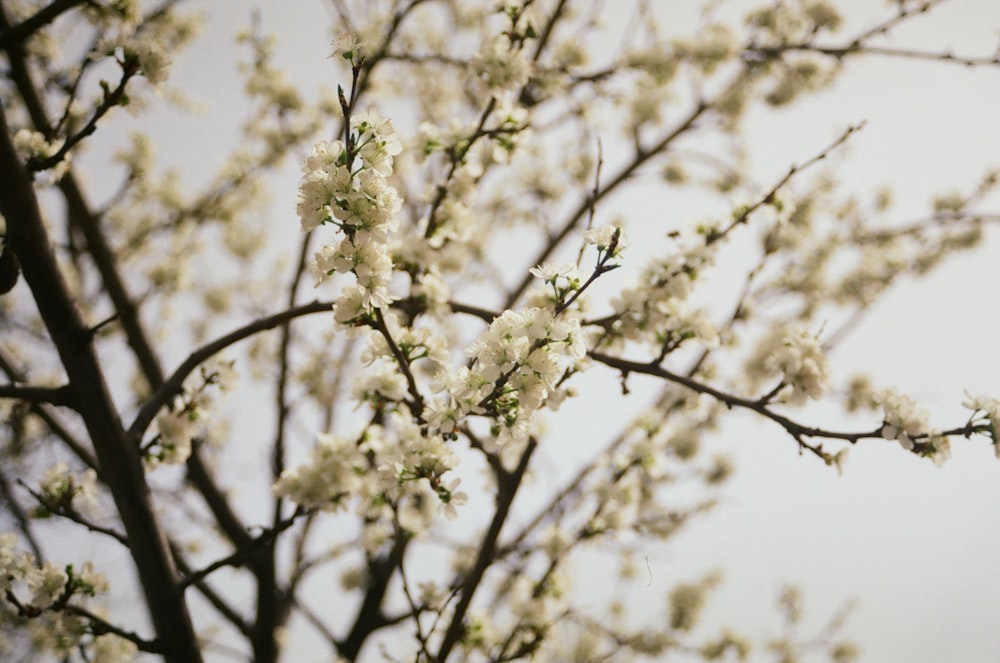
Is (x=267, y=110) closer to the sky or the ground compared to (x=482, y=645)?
closer to the sky

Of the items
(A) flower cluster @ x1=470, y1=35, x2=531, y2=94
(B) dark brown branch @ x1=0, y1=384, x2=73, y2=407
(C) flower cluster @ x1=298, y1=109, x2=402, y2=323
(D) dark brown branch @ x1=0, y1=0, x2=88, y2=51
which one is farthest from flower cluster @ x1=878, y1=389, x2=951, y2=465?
(D) dark brown branch @ x1=0, y1=0, x2=88, y2=51

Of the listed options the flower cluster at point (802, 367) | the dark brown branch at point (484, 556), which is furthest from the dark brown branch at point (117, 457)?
the flower cluster at point (802, 367)

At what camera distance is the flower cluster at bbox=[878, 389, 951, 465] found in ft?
6.78

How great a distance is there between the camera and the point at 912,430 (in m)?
2.10

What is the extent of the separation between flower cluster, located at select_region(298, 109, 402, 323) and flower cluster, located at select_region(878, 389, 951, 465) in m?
1.88

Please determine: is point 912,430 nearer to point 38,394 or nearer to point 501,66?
point 501,66

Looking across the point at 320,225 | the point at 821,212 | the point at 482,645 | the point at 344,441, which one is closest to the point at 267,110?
the point at 344,441

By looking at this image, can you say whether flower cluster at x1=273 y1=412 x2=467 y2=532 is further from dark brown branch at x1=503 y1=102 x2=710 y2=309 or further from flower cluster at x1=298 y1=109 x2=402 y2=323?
dark brown branch at x1=503 y1=102 x2=710 y2=309

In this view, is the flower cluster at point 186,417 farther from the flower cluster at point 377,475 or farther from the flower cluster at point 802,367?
the flower cluster at point 802,367

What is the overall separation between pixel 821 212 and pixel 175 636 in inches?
232

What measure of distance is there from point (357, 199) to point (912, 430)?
2.06 m

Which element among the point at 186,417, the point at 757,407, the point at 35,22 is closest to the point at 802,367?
the point at 757,407

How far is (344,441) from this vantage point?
8.82ft

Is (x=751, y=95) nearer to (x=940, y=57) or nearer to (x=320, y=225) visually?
(x=940, y=57)
